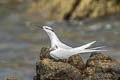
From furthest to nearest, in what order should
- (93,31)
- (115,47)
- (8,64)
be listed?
(93,31) < (115,47) < (8,64)

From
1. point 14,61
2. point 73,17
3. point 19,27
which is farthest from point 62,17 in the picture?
point 14,61

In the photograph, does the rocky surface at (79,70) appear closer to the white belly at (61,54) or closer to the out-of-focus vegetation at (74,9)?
the white belly at (61,54)

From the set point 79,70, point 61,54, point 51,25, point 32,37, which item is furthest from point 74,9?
point 61,54

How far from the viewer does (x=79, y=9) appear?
844 inches

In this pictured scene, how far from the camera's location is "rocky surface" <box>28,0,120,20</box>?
21.1 meters

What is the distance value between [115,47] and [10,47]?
404 centimetres

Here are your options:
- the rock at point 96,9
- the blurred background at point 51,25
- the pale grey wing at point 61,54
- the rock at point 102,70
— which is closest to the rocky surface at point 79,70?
the rock at point 102,70

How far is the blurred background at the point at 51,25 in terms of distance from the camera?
1633cm

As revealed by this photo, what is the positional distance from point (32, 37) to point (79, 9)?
3.38m

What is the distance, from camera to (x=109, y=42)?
17719 millimetres

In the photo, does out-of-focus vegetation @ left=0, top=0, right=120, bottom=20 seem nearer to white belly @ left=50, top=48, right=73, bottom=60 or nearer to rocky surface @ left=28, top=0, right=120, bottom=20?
rocky surface @ left=28, top=0, right=120, bottom=20

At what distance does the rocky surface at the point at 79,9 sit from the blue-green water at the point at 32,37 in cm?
47

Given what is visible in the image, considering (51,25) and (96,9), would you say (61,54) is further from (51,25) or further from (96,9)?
(96,9)

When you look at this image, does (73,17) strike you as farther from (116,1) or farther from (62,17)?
(116,1)
